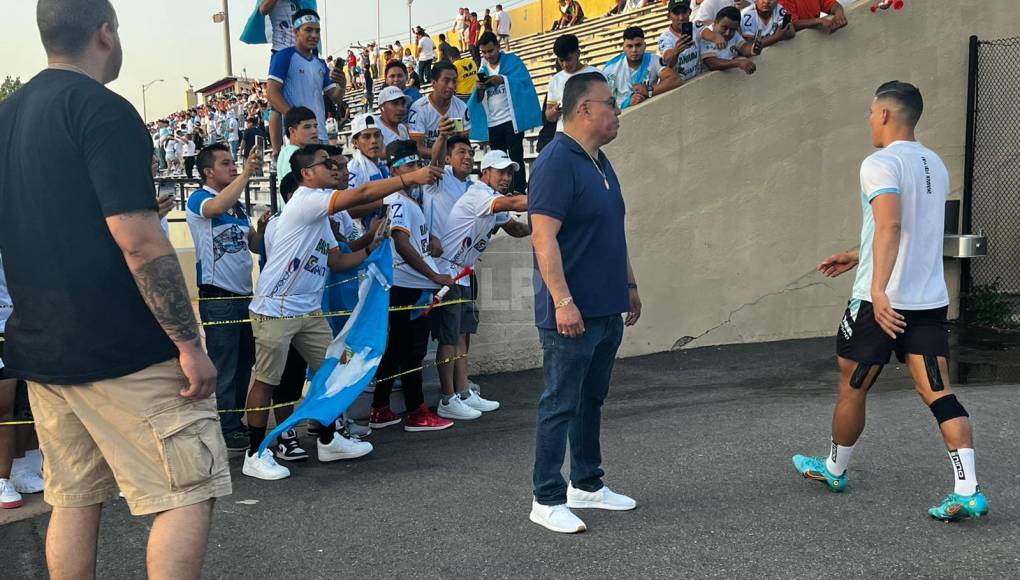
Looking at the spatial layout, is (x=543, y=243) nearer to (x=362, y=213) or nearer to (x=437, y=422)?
(x=362, y=213)

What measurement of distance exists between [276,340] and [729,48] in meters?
5.84

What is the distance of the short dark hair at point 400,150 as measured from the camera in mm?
6375

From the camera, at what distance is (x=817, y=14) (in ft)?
29.6

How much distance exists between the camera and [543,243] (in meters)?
3.86

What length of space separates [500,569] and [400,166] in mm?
3401

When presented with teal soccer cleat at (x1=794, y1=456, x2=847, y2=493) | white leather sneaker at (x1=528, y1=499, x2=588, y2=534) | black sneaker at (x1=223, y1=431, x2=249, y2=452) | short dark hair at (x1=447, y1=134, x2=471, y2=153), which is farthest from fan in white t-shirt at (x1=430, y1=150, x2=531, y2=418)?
teal soccer cleat at (x1=794, y1=456, x2=847, y2=493)

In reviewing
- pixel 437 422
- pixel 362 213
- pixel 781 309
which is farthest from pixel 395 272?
pixel 781 309

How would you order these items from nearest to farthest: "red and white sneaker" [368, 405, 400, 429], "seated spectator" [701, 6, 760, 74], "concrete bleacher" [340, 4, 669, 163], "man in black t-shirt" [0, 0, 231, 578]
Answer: "man in black t-shirt" [0, 0, 231, 578] → "red and white sneaker" [368, 405, 400, 429] → "seated spectator" [701, 6, 760, 74] → "concrete bleacher" [340, 4, 669, 163]

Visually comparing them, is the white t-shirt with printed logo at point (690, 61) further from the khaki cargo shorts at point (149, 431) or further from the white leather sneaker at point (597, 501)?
the khaki cargo shorts at point (149, 431)

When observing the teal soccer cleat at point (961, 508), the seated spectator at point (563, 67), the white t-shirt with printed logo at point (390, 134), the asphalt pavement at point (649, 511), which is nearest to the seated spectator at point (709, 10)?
the seated spectator at point (563, 67)

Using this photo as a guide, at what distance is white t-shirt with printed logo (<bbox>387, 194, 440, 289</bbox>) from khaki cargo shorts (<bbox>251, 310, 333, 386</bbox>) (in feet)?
2.85

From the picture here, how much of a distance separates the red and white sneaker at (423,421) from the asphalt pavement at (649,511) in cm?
8

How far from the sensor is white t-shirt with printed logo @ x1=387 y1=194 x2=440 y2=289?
5.94 m

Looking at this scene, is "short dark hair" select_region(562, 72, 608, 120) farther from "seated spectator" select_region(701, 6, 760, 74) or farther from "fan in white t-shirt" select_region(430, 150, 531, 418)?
"seated spectator" select_region(701, 6, 760, 74)
